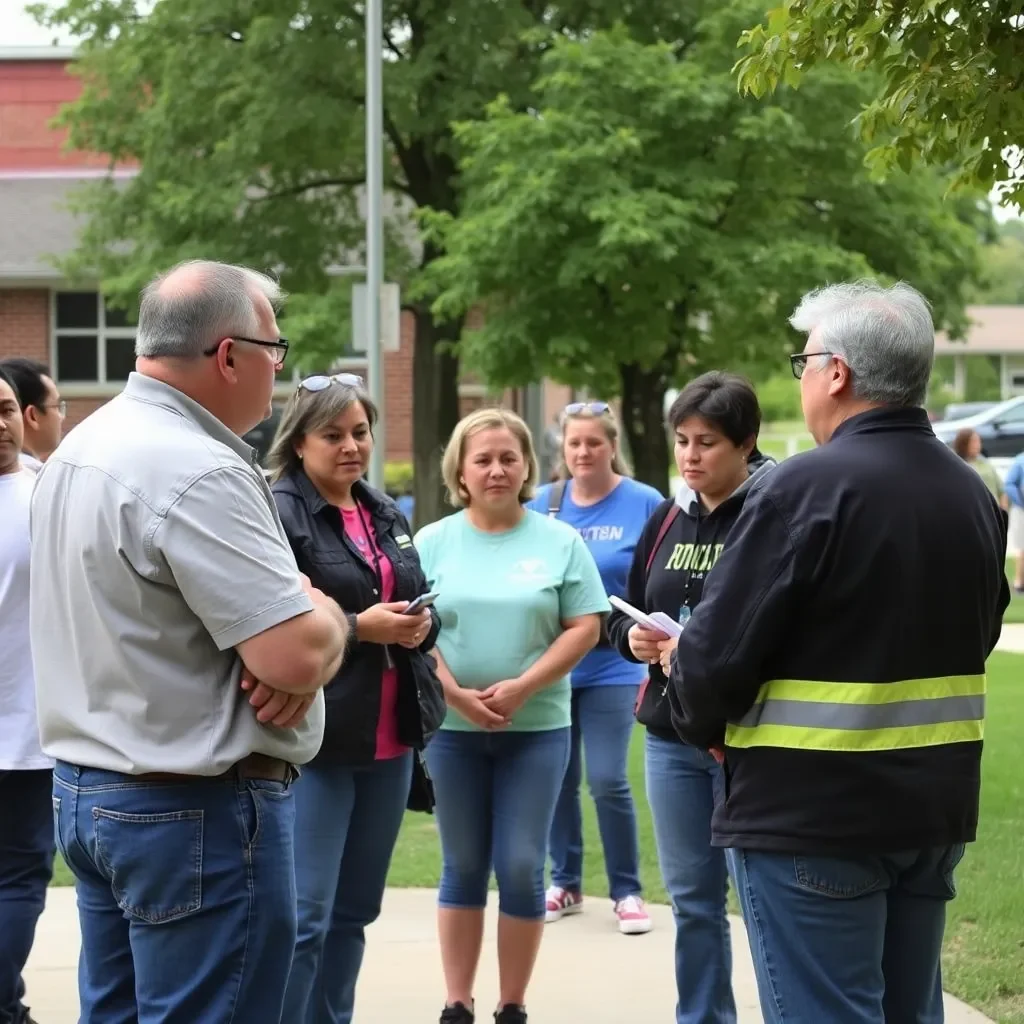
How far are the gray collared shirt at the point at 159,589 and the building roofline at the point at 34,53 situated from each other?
120ft

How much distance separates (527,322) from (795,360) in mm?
15664

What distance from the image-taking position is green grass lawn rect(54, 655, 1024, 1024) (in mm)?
5441

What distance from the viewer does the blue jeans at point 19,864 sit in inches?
183

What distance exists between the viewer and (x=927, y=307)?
3.38 m

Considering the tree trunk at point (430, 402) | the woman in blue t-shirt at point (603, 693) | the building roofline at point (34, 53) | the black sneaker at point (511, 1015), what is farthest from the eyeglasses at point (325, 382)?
the building roofline at point (34, 53)

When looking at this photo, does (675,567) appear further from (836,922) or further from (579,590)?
(836,922)

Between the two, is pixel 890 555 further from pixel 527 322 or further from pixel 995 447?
pixel 995 447

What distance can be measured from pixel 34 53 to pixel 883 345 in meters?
37.2

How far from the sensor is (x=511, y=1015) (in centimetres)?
513

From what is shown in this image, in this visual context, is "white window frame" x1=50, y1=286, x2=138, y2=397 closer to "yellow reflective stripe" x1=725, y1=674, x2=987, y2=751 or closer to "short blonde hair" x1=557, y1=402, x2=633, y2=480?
"short blonde hair" x1=557, y1=402, x2=633, y2=480

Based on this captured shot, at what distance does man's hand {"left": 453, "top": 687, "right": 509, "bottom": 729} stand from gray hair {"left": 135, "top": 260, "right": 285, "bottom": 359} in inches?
85.7

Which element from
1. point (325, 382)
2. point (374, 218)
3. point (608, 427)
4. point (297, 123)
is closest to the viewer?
point (325, 382)


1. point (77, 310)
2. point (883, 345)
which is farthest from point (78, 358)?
point (883, 345)

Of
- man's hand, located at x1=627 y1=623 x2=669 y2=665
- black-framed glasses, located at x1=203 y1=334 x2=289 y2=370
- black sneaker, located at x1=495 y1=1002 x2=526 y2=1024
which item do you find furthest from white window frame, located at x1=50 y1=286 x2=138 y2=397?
black-framed glasses, located at x1=203 y1=334 x2=289 y2=370
